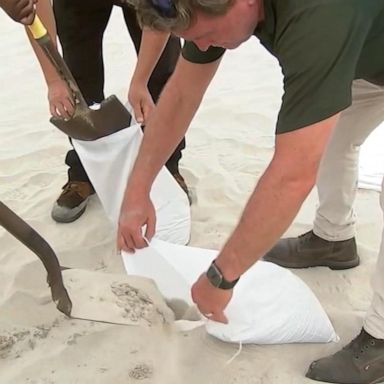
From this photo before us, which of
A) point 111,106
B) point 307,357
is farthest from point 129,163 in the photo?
point 307,357

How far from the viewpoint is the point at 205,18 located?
3.92 ft

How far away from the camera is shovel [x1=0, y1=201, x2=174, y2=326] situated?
1.88 meters

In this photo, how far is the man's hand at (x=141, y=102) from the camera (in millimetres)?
2223

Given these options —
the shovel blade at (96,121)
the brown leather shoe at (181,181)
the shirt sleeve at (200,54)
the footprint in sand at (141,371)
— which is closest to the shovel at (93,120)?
the shovel blade at (96,121)

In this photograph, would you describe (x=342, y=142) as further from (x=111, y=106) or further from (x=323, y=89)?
(x=323, y=89)

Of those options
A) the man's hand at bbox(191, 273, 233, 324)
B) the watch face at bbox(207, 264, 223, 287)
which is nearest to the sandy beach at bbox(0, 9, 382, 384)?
the man's hand at bbox(191, 273, 233, 324)

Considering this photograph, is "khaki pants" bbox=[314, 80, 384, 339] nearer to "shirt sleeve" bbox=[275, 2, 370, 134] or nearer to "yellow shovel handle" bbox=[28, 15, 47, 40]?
"shirt sleeve" bbox=[275, 2, 370, 134]

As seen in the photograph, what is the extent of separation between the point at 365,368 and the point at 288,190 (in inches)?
26.9

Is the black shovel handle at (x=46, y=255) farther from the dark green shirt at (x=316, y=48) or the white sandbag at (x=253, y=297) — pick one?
the dark green shirt at (x=316, y=48)

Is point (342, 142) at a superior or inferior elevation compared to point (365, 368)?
superior

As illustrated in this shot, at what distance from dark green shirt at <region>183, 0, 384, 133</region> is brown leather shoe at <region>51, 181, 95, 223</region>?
1.38 meters

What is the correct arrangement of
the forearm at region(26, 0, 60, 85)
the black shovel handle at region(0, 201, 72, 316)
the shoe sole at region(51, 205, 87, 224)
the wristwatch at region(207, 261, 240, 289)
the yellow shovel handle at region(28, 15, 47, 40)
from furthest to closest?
1. the shoe sole at region(51, 205, 87, 224)
2. the forearm at region(26, 0, 60, 85)
3. the black shovel handle at region(0, 201, 72, 316)
4. the yellow shovel handle at region(28, 15, 47, 40)
5. the wristwatch at region(207, 261, 240, 289)

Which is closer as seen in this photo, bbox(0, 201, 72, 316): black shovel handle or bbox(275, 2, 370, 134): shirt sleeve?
bbox(275, 2, 370, 134): shirt sleeve

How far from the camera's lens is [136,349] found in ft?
6.00
